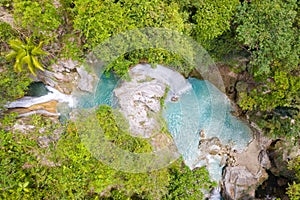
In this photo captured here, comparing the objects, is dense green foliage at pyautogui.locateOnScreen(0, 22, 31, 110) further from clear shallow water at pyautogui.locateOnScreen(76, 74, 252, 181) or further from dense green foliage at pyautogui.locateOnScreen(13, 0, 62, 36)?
clear shallow water at pyautogui.locateOnScreen(76, 74, 252, 181)

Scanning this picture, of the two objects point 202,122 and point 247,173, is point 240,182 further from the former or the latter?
point 202,122

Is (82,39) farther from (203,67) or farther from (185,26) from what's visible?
(203,67)

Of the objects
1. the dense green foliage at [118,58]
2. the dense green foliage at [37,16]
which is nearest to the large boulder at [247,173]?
the dense green foliage at [118,58]

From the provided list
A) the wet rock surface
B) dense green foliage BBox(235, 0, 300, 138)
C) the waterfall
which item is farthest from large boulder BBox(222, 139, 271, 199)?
the waterfall

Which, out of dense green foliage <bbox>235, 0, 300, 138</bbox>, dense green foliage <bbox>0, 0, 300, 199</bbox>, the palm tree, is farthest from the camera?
dense green foliage <bbox>235, 0, 300, 138</bbox>

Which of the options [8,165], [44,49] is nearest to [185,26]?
[44,49]

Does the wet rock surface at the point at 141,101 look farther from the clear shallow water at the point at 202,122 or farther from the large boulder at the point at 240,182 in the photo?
the large boulder at the point at 240,182

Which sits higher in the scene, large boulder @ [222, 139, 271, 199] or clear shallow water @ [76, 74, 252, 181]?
clear shallow water @ [76, 74, 252, 181]
